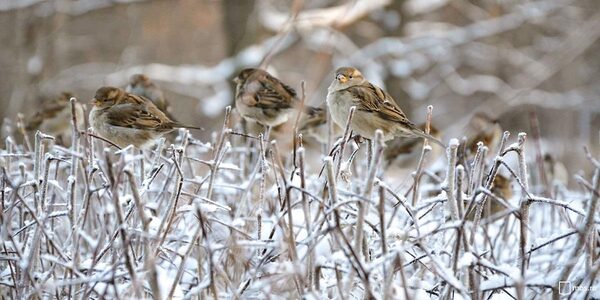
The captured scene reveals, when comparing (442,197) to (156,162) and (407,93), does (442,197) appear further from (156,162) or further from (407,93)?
(407,93)

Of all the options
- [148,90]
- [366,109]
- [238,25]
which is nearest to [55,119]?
[148,90]

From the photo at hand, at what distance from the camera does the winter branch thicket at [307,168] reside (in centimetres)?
207

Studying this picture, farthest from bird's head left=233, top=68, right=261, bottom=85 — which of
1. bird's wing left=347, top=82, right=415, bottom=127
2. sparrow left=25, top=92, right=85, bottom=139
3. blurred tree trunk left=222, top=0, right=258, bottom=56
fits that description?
blurred tree trunk left=222, top=0, right=258, bottom=56

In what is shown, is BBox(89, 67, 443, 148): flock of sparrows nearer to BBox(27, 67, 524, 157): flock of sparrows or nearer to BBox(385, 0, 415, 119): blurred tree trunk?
BBox(27, 67, 524, 157): flock of sparrows

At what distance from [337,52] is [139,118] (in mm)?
9514

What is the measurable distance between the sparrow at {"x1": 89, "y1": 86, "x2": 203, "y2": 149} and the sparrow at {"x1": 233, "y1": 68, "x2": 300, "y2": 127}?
21.0 inches

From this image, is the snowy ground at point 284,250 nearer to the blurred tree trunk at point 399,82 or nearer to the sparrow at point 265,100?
the sparrow at point 265,100

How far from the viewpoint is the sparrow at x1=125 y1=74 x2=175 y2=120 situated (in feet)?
13.5

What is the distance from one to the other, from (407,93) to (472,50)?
4.29m

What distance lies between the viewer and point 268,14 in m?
11.0

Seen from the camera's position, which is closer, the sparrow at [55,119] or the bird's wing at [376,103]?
the bird's wing at [376,103]

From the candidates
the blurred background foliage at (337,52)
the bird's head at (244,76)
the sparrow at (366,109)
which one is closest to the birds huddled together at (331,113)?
the sparrow at (366,109)

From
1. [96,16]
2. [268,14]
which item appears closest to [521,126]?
[268,14]

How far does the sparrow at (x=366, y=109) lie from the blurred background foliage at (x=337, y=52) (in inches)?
192
